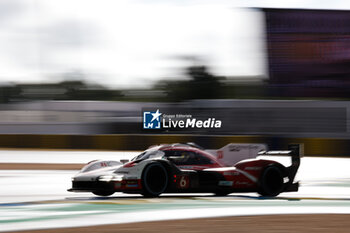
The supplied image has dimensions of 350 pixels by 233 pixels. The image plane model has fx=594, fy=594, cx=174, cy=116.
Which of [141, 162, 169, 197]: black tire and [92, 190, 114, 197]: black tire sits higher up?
[141, 162, 169, 197]: black tire

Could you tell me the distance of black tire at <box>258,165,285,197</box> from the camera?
34.1 feet

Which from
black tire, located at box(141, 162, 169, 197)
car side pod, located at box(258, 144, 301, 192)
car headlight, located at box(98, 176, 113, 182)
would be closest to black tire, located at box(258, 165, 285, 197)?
car side pod, located at box(258, 144, 301, 192)

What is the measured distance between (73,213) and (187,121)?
23.3m

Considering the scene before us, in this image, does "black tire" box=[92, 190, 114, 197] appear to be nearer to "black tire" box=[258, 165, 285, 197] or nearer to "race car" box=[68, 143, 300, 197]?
"race car" box=[68, 143, 300, 197]

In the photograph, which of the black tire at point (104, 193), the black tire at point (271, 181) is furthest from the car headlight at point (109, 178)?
the black tire at point (271, 181)

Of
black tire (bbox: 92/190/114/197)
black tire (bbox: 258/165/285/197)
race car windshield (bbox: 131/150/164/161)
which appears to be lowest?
black tire (bbox: 92/190/114/197)

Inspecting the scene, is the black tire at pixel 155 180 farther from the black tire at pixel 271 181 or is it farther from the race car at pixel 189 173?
the black tire at pixel 271 181

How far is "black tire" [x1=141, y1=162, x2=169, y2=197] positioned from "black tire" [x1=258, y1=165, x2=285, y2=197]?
6.04 ft

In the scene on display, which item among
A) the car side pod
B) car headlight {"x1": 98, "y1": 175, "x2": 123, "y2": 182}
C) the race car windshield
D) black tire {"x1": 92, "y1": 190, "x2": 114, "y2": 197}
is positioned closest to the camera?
car headlight {"x1": 98, "y1": 175, "x2": 123, "y2": 182}

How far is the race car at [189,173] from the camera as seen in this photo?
948cm

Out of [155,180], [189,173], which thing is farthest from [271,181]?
[155,180]

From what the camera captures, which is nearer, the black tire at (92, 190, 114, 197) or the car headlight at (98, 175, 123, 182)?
the car headlight at (98, 175, 123, 182)

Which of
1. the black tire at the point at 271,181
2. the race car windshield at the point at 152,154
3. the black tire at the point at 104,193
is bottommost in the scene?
the black tire at the point at 104,193

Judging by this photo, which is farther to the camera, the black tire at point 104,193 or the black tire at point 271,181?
the black tire at point 271,181
